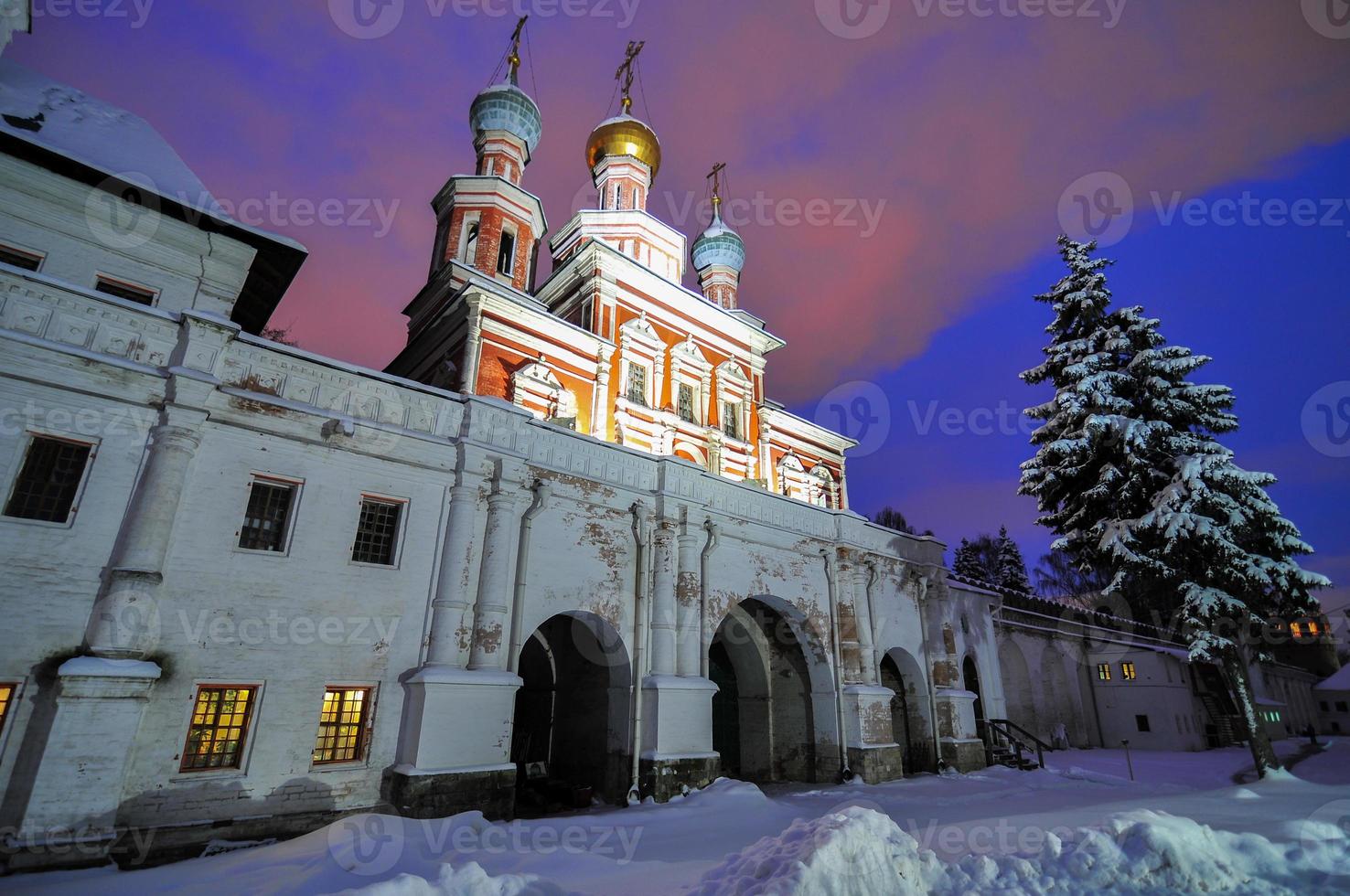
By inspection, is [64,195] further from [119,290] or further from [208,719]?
[208,719]

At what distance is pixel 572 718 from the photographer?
15445 mm

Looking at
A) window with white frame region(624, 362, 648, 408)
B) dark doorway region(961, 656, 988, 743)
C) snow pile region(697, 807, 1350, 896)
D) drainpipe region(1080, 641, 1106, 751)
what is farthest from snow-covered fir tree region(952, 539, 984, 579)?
snow pile region(697, 807, 1350, 896)

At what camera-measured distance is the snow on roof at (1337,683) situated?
1966 inches

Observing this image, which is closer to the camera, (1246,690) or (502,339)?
(1246,690)

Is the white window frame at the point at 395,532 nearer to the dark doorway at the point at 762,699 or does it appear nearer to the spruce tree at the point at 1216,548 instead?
the dark doorway at the point at 762,699

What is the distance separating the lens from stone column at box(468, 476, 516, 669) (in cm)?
1149

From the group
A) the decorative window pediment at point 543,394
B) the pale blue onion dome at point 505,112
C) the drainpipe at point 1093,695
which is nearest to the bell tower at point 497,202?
the pale blue onion dome at point 505,112

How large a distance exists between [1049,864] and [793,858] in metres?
3.08

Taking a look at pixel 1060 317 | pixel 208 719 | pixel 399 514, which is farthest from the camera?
pixel 1060 317

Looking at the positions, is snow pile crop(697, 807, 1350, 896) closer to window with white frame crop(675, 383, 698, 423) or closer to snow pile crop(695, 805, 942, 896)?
snow pile crop(695, 805, 942, 896)

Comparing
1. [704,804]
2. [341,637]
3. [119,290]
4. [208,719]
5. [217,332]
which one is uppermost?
[119,290]

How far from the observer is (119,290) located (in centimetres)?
1194

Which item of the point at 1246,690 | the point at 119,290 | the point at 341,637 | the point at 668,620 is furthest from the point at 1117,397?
the point at 119,290

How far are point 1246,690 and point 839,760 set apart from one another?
11659 millimetres
